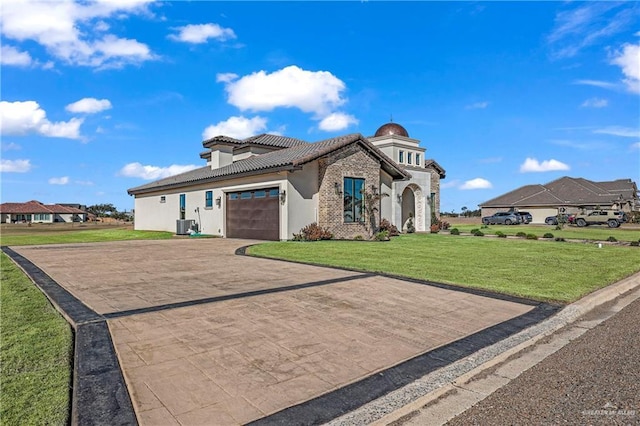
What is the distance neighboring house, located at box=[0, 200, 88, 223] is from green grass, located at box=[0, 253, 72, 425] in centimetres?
9320

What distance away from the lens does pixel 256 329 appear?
4941mm

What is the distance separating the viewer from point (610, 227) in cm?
3506

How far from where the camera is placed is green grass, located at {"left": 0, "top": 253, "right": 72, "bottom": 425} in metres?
2.83

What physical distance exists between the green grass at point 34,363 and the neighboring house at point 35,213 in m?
93.2

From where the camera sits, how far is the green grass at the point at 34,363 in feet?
9.30

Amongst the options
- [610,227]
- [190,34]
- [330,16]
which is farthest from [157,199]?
[610,227]

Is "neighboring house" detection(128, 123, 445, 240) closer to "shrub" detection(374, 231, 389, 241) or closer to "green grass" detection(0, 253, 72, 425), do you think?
"shrub" detection(374, 231, 389, 241)

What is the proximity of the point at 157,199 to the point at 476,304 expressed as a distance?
2887 centimetres

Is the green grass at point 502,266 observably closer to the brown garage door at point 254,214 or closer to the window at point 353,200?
the brown garage door at point 254,214

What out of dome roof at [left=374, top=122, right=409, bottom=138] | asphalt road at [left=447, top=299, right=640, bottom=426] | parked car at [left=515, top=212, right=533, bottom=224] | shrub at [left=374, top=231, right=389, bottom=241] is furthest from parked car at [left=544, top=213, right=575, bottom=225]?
asphalt road at [left=447, top=299, right=640, bottom=426]

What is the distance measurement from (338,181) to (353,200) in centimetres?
152

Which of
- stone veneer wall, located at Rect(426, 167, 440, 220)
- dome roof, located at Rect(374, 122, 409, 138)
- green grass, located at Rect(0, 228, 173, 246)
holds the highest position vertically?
dome roof, located at Rect(374, 122, 409, 138)

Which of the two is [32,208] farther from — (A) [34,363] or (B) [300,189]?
(A) [34,363]

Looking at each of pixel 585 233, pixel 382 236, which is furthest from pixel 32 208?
pixel 585 233
